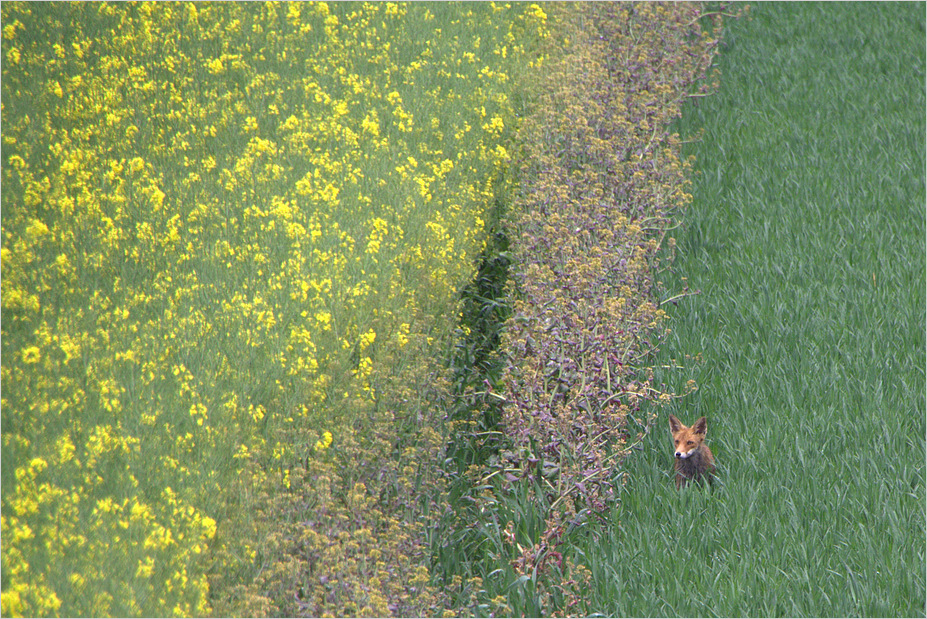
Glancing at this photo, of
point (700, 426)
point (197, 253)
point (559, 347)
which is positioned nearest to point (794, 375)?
point (700, 426)

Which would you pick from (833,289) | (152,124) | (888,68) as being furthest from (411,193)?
(888,68)

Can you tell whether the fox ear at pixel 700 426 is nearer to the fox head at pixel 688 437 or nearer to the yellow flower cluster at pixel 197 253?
the fox head at pixel 688 437

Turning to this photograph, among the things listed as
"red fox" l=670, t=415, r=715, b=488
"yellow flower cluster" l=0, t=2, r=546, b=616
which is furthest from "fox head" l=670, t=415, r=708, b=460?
"yellow flower cluster" l=0, t=2, r=546, b=616

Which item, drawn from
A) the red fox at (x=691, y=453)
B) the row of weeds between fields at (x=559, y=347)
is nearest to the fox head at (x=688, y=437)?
the red fox at (x=691, y=453)

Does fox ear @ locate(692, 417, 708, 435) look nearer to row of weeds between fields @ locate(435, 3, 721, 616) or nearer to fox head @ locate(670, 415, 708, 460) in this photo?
fox head @ locate(670, 415, 708, 460)

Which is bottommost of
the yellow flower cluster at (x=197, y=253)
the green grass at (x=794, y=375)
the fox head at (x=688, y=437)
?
the green grass at (x=794, y=375)

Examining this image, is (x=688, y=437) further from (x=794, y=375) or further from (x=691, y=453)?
(x=794, y=375)
